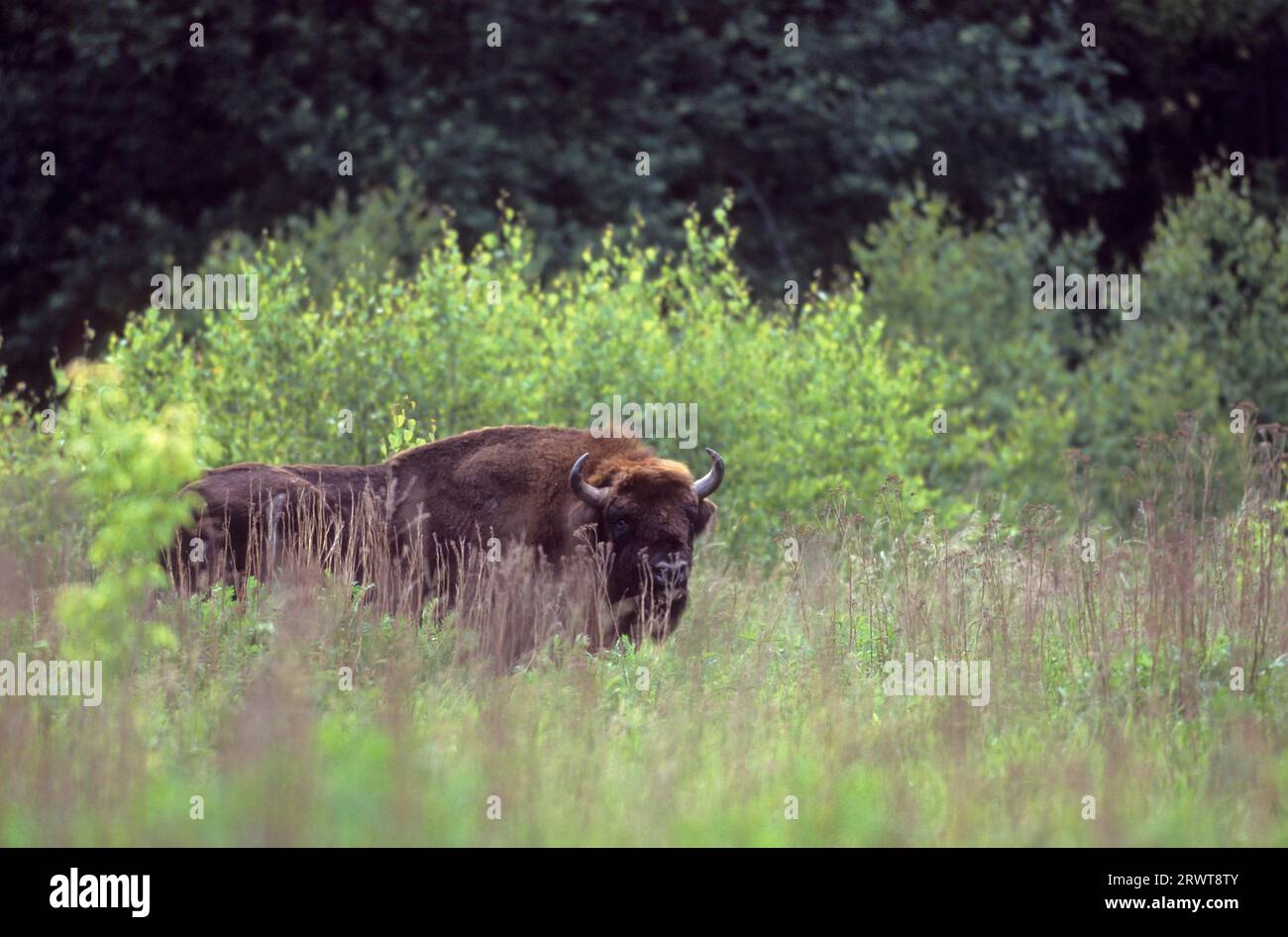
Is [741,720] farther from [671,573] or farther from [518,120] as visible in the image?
[518,120]

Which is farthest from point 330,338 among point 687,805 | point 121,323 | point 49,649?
point 121,323

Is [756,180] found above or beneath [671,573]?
above

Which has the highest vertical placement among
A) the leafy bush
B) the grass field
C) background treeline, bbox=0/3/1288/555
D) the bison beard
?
background treeline, bbox=0/3/1288/555

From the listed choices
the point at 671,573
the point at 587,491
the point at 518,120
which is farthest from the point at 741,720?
the point at 518,120

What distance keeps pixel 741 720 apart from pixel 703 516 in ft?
10.3

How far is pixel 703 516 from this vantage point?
10.5m

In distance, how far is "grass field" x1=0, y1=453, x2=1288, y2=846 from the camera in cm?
600

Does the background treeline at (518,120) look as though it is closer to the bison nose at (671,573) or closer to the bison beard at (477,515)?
the bison beard at (477,515)

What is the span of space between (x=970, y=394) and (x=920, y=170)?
8.26m

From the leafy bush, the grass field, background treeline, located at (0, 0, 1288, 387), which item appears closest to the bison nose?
the grass field

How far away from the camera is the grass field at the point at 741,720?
5996mm

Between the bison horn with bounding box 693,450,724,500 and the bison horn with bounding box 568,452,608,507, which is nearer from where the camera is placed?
the bison horn with bounding box 568,452,608,507

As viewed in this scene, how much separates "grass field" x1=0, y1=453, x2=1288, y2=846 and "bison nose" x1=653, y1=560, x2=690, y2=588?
0.89ft

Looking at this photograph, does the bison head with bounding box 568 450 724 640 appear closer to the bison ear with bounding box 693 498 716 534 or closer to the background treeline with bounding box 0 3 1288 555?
the bison ear with bounding box 693 498 716 534
